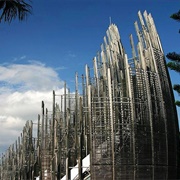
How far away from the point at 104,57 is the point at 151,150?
6.45m

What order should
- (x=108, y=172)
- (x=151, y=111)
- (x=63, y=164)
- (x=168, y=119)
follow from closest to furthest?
(x=108, y=172) → (x=151, y=111) → (x=168, y=119) → (x=63, y=164)

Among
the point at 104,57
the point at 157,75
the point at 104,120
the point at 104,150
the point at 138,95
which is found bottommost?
the point at 104,150

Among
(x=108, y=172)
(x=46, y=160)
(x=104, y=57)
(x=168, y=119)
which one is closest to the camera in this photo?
(x=108, y=172)

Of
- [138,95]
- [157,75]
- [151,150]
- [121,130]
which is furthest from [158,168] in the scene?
[157,75]

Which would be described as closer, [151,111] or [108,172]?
[108,172]

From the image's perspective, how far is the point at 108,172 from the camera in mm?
13898

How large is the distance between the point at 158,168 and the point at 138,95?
3.23 meters

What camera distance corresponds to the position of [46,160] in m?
22.3

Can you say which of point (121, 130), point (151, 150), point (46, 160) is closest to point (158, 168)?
point (151, 150)

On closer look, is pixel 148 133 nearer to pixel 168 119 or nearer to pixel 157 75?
pixel 168 119

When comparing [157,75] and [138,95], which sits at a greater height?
[157,75]

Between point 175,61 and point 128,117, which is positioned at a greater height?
point 175,61

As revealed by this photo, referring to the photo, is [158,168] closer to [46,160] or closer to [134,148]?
[134,148]

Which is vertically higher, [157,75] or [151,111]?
[157,75]
